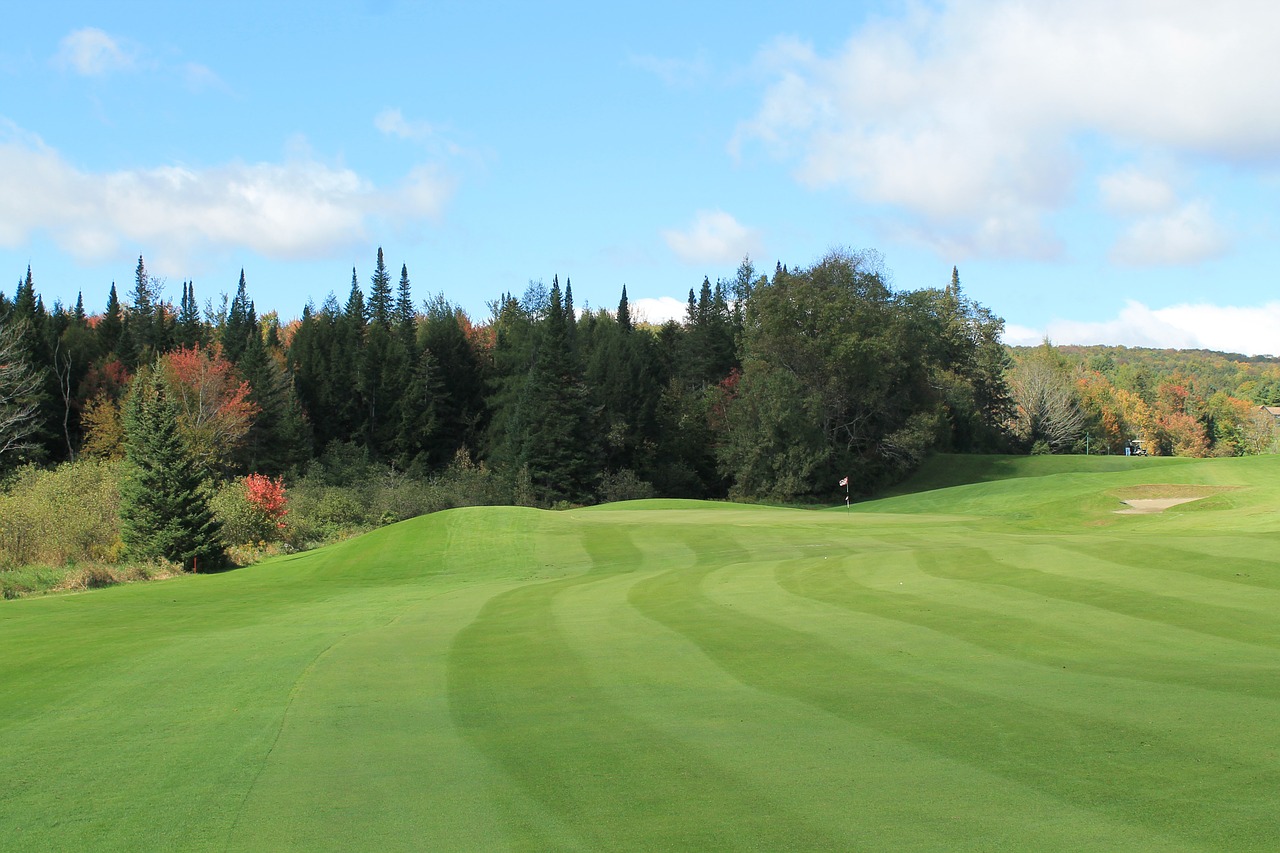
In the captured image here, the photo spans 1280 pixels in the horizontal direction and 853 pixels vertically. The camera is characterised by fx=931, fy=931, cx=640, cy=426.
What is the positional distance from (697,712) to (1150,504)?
3100cm

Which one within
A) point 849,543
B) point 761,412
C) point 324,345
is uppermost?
point 324,345

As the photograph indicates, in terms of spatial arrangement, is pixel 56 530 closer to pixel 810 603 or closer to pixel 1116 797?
pixel 810 603

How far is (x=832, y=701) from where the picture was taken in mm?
8219

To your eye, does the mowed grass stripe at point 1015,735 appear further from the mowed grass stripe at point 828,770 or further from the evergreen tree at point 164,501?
the evergreen tree at point 164,501

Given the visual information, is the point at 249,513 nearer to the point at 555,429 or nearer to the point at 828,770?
the point at 555,429

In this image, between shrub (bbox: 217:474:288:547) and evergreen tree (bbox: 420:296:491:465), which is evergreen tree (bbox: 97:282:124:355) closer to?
evergreen tree (bbox: 420:296:491:465)

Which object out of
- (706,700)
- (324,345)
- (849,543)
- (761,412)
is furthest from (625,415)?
(706,700)

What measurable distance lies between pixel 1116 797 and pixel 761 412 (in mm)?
57366

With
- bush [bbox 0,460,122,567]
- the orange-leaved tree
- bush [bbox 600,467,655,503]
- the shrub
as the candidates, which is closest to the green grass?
bush [bbox 0,460,122,567]

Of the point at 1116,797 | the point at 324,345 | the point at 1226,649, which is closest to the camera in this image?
the point at 1116,797

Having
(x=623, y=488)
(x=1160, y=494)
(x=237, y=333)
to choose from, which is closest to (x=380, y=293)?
(x=237, y=333)

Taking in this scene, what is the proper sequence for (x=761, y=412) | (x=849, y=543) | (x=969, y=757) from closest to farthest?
(x=969, y=757) → (x=849, y=543) → (x=761, y=412)

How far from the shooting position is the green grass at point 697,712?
554cm

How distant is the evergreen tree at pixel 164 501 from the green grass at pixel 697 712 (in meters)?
12.8
